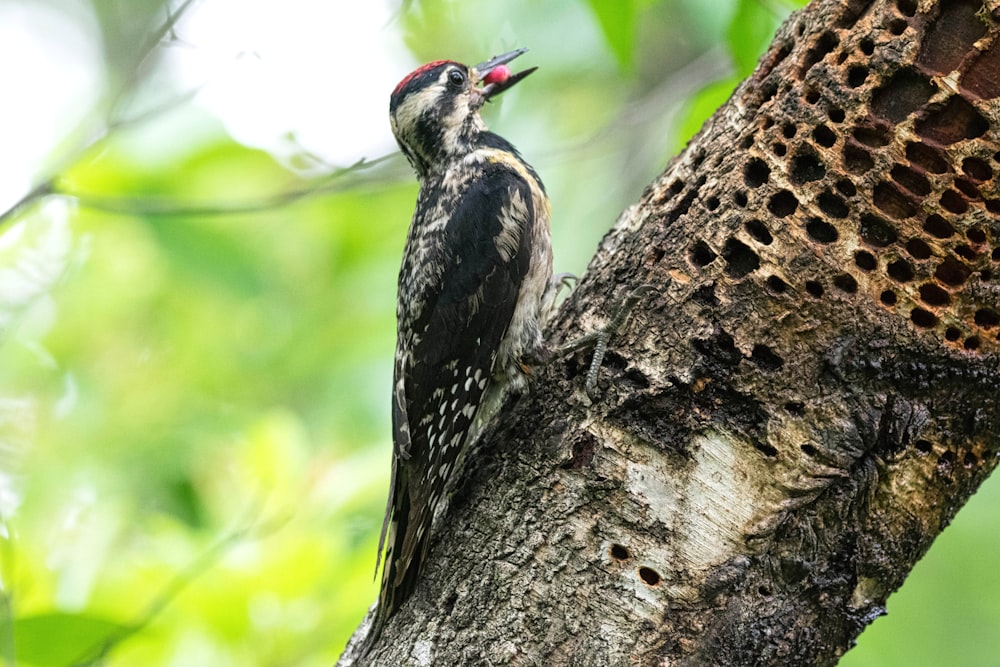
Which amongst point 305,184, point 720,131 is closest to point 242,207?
point 305,184

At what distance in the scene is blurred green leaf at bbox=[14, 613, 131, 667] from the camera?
218 cm

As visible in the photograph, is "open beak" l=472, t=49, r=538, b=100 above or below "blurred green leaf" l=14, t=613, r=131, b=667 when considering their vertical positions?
above

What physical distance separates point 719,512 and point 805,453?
0.68 ft

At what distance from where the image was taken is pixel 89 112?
13.2 ft

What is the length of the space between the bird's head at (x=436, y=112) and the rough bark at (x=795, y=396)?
1377 millimetres

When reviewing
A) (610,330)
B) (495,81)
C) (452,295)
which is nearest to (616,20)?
(610,330)

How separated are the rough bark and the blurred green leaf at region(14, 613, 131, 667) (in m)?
0.75

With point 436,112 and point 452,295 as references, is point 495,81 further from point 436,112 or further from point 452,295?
point 452,295

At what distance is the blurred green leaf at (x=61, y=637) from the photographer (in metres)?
2.18

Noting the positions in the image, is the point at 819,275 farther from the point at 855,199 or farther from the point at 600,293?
the point at 600,293

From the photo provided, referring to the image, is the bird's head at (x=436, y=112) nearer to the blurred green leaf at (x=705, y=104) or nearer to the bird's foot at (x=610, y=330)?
the blurred green leaf at (x=705, y=104)

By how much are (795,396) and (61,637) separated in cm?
176

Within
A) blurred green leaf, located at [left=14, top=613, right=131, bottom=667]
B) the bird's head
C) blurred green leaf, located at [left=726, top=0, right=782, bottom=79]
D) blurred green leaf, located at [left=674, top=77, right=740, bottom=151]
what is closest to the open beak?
the bird's head

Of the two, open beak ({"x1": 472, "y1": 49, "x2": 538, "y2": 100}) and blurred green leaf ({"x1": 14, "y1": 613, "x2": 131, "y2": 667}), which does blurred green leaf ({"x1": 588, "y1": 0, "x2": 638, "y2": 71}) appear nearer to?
open beak ({"x1": 472, "y1": 49, "x2": 538, "y2": 100})
